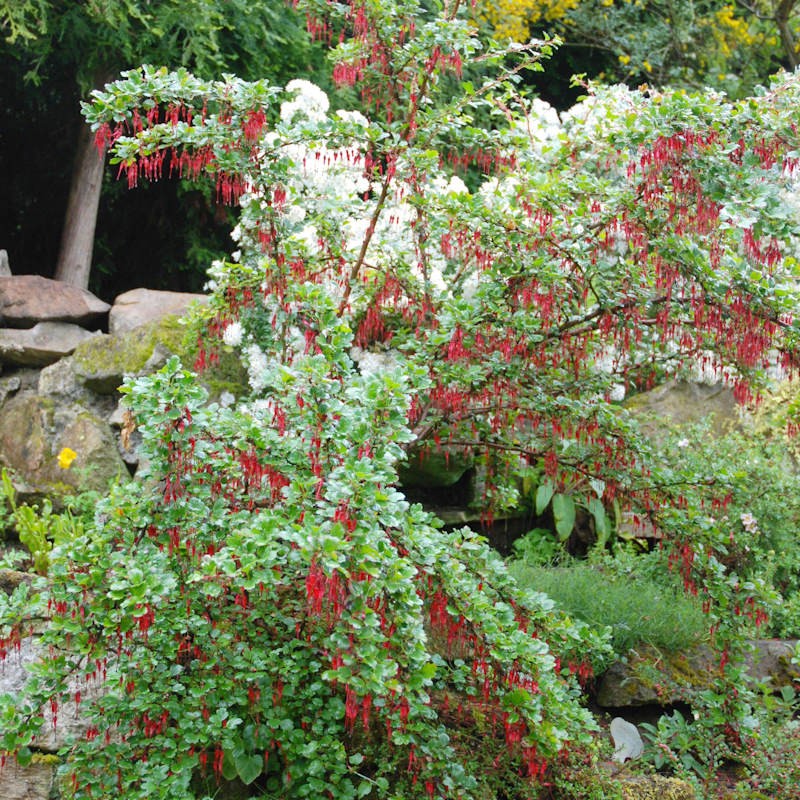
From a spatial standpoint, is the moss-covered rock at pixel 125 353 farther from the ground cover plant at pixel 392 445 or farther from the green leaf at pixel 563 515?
the green leaf at pixel 563 515

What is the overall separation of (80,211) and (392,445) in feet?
19.7

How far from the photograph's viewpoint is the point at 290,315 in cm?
314

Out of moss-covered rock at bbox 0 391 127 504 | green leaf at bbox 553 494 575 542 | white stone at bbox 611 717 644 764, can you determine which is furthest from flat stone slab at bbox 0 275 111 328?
white stone at bbox 611 717 644 764

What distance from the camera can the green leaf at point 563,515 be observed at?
6023 mm

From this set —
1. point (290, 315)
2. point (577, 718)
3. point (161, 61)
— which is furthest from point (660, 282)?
point (161, 61)

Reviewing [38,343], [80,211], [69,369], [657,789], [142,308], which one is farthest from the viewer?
[80,211]

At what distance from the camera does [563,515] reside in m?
6.07

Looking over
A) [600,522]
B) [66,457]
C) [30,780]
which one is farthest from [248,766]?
[600,522]

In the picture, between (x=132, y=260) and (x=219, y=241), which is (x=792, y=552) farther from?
(x=132, y=260)

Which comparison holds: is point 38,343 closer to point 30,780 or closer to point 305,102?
point 305,102

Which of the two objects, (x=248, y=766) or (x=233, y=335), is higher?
(x=233, y=335)

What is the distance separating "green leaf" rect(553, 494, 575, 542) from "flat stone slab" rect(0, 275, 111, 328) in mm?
3572

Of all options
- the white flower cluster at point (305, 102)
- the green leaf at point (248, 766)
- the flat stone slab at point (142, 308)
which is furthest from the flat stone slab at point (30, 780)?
the flat stone slab at point (142, 308)

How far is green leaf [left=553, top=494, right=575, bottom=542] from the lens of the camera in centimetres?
602
